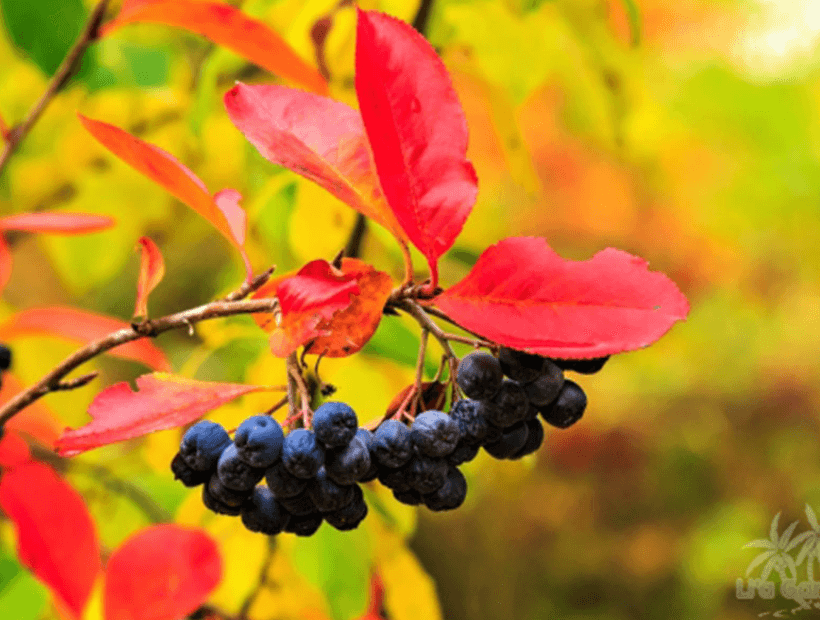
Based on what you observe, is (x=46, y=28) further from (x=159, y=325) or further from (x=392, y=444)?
(x=392, y=444)

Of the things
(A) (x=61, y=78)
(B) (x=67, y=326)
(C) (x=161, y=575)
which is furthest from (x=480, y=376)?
(A) (x=61, y=78)

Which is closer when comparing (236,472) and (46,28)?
(236,472)

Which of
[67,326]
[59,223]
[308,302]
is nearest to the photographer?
[308,302]

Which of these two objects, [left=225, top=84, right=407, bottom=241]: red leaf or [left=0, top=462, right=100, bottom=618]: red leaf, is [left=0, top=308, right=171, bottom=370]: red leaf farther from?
[left=225, top=84, right=407, bottom=241]: red leaf

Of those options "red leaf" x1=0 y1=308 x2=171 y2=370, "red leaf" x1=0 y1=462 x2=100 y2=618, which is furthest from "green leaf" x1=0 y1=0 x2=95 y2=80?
"red leaf" x1=0 y1=462 x2=100 y2=618

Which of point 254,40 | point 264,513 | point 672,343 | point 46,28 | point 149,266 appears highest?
point 672,343

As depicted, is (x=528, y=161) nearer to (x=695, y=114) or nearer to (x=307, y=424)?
(x=307, y=424)

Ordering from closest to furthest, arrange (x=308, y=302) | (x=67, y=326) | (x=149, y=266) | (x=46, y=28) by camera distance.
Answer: (x=308, y=302) < (x=149, y=266) < (x=67, y=326) < (x=46, y=28)

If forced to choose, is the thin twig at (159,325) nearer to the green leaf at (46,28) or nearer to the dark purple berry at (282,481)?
the dark purple berry at (282,481)
